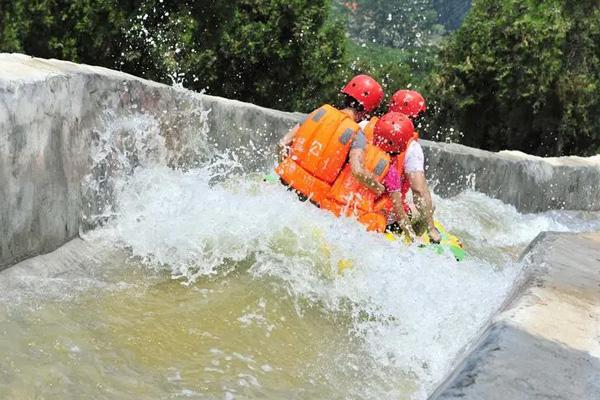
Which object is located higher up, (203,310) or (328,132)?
(328,132)

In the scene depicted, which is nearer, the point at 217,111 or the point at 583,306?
the point at 583,306

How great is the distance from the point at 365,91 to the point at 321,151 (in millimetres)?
573

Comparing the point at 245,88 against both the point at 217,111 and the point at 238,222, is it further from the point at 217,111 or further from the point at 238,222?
the point at 238,222

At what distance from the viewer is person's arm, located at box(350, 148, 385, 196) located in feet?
18.5

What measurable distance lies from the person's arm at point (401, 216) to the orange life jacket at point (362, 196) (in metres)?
0.09

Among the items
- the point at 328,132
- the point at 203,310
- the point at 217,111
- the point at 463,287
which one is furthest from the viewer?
the point at 217,111

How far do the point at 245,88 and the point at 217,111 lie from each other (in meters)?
13.3

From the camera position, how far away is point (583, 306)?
140 inches

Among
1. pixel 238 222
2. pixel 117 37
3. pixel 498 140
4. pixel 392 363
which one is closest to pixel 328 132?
pixel 238 222

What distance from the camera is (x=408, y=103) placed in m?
6.33

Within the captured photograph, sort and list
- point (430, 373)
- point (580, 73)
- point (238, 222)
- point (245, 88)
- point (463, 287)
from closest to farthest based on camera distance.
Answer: point (430, 373)
point (463, 287)
point (238, 222)
point (245, 88)
point (580, 73)

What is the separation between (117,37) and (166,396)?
39.6 ft

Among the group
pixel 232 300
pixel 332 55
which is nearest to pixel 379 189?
pixel 232 300

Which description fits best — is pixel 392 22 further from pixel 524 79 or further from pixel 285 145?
pixel 285 145
